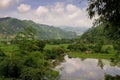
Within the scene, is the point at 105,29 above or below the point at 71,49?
above

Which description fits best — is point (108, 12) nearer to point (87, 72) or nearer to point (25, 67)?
point (25, 67)

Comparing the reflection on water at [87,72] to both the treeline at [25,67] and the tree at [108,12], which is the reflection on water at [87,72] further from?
the tree at [108,12]

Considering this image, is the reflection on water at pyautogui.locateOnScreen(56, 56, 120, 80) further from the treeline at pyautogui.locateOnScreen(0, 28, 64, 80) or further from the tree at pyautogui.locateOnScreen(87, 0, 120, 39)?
the tree at pyautogui.locateOnScreen(87, 0, 120, 39)

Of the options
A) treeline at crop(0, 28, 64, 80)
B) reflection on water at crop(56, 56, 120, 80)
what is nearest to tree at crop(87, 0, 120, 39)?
treeline at crop(0, 28, 64, 80)

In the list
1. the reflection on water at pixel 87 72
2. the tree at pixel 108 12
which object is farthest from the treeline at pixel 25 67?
the tree at pixel 108 12

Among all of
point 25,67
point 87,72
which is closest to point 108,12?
point 25,67

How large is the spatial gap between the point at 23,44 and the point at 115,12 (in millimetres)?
49447

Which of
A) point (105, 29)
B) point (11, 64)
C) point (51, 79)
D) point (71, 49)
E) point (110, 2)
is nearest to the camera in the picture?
point (110, 2)

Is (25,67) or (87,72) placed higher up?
(25,67)

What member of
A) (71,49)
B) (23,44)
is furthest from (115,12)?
(71,49)

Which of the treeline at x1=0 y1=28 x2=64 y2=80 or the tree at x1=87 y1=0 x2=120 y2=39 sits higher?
the tree at x1=87 y1=0 x2=120 y2=39

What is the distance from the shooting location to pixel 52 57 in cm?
11575

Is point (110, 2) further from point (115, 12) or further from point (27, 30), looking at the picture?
point (27, 30)

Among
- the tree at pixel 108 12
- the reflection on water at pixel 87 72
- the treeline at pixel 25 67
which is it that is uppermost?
the tree at pixel 108 12
